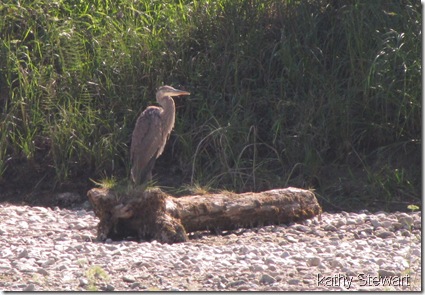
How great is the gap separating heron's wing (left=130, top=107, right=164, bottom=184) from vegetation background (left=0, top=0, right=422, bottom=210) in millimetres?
493

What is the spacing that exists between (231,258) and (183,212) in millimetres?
903

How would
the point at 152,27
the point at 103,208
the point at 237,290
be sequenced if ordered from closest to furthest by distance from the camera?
the point at 237,290 < the point at 103,208 < the point at 152,27

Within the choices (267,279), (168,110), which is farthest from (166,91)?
(267,279)

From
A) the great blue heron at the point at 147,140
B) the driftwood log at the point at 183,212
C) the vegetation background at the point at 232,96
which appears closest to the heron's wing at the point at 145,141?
the great blue heron at the point at 147,140

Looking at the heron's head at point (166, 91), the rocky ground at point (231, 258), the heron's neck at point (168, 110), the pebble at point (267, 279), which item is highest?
the heron's head at point (166, 91)

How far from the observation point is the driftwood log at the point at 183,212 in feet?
21.3

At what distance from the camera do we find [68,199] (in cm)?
878

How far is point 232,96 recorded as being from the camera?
9.25 m

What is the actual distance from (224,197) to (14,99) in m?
3.43

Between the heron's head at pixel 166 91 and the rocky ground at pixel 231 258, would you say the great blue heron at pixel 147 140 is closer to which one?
the heron's head at pixel 166 91

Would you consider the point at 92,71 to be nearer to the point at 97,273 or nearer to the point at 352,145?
the point at 352,145

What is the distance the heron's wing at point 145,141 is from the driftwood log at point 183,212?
1.47m

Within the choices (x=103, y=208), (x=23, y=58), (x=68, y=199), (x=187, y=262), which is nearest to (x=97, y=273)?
(x=187, y=262)

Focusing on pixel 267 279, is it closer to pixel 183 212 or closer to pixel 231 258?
pixel 231 258
